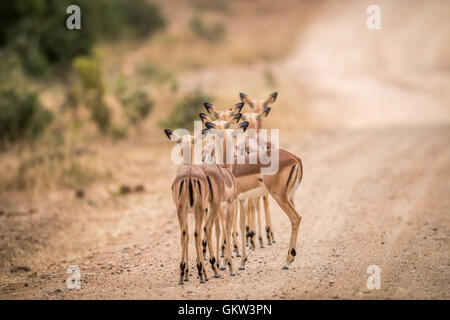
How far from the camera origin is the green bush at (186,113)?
15836 millimetres

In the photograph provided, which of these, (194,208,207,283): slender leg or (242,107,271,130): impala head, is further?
(242,107,271,130): impala head

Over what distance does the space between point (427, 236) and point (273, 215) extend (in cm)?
296

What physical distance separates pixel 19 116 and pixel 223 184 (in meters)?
9.20

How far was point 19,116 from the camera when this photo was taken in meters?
13.6

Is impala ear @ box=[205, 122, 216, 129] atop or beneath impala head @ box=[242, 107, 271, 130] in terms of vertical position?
beneath

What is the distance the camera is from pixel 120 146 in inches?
595

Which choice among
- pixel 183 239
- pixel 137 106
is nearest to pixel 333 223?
pixel 183 239

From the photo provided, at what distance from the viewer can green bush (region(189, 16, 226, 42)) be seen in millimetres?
29844

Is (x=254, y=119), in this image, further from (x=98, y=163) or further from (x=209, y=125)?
(x=98, y=163)

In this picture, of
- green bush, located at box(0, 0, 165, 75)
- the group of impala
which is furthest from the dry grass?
the group of impala

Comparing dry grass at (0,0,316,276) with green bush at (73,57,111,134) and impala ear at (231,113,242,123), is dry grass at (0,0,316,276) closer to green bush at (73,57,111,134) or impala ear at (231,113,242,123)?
green bush at (73,57,111,134)

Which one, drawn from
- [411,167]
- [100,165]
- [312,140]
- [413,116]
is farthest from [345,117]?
[100,165]

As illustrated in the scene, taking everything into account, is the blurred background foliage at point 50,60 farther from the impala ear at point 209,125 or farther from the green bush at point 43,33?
the impala ear at point 209,125

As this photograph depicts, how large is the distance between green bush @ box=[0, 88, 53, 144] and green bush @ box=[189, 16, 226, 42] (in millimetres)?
17110
